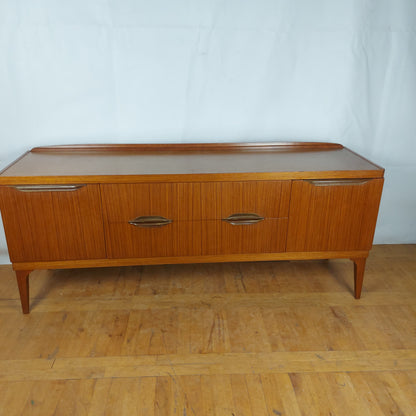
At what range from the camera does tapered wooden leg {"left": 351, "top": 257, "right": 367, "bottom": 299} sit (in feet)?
5.23

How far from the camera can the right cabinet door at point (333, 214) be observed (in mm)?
1440

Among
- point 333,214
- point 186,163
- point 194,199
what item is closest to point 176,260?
point 194,199

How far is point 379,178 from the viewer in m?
1.44

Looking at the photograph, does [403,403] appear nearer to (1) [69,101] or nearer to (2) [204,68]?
(2) [204,68]

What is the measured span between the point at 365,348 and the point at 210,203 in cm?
77

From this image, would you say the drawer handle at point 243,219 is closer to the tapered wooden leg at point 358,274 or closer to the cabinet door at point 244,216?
the cabinet door at point 244,216

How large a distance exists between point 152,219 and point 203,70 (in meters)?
0.73

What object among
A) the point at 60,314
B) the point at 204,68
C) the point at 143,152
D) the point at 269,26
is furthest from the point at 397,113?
the point at 60,314

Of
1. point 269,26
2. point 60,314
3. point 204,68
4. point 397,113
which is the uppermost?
point 269,26

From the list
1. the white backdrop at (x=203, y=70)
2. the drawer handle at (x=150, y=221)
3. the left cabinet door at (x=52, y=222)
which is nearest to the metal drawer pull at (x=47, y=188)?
the left cabinet door at (x=52, y=222)

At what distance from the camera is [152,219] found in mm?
1449

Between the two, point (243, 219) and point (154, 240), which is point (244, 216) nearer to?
point (243, 219)

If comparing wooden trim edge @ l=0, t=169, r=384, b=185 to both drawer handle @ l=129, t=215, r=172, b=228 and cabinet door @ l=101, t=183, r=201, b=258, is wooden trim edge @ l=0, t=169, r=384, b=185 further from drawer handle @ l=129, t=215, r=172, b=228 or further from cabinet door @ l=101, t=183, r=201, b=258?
drawer handle @ l=129, t=215, r=172, b=228

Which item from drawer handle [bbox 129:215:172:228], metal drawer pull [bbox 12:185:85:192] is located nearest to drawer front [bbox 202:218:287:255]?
drawer handle [bbox 129:215:172:228]
